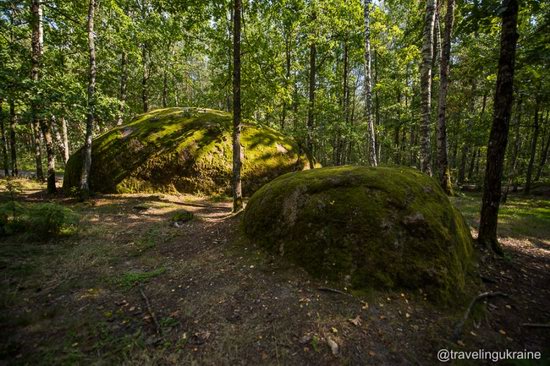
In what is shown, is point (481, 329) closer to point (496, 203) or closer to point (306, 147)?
point (496, 203)

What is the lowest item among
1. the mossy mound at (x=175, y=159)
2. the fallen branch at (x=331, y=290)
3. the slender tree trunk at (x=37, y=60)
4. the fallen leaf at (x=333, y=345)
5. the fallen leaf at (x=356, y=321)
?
the fallen leaf at (x=333, y=345)

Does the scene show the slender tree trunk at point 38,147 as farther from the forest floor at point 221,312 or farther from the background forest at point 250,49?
the forest floor at point 221,312

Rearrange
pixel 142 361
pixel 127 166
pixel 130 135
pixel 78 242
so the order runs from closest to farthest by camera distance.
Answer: pixel 142 361
pixel 78 242
pixel 127 166
pixel 130 135

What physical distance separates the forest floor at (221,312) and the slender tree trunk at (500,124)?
0.75 meters

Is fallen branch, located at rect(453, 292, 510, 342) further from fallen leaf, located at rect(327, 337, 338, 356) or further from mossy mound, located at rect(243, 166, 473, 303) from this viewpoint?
fallen leaf, located at rect(327, 337, 338, 356)

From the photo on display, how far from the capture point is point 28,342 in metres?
A: 3.29


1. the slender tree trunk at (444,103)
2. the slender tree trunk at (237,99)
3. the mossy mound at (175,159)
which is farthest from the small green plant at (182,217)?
the slender tree trunk at (444,103)

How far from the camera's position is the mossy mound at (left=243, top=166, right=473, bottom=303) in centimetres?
424

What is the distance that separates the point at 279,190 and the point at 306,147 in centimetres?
1057

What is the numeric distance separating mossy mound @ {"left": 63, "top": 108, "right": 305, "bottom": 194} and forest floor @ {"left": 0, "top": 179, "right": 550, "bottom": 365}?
20.5ft

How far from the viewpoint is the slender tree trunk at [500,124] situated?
5074 millimetres

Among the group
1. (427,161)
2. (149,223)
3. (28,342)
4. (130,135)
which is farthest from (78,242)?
(427,161)

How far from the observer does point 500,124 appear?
5332mm

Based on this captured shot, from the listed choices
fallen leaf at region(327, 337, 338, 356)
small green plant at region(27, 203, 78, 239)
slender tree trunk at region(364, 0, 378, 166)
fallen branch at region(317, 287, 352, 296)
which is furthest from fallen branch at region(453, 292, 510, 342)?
slender tree trunk at region(364, 0, 378, 166)
